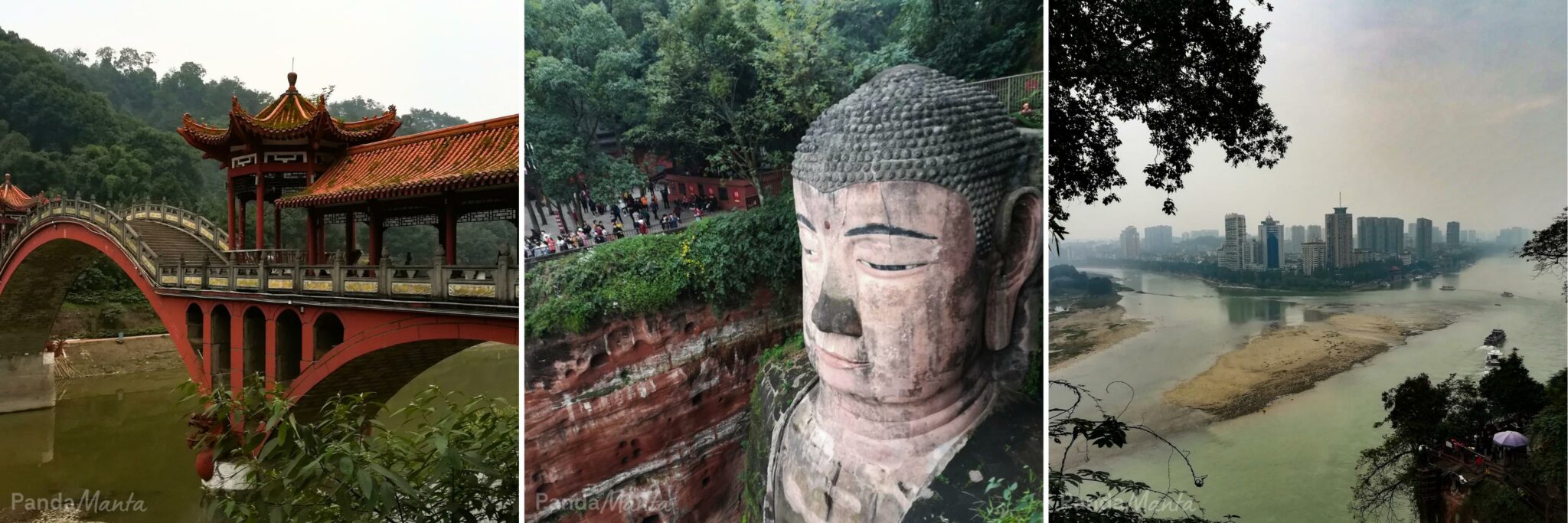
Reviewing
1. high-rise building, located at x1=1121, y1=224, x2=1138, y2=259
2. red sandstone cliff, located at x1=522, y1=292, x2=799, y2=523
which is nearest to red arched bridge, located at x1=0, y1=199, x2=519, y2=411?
red sandstone cliff, located at x1=522, y1=292, x2=799, y2=523

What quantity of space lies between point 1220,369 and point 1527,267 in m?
1.37

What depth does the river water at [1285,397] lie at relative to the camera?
12.5 ft

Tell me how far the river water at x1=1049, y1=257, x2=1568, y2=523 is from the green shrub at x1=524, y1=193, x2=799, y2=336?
180 cm

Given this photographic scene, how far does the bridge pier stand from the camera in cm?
1221

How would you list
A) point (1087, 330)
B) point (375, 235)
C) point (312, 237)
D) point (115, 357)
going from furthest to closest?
point (115, 357) → point (312, 237) → point (375, 235) → point (1087, 330)

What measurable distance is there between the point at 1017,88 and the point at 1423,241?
2467mm

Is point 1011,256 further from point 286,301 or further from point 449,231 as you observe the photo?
point 286,301

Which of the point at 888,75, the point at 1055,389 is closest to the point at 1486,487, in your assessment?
the point at 1055,389

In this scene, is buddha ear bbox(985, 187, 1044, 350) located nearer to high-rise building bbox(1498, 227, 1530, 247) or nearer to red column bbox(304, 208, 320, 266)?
high-rise building bbox(1498, 227, 1530, 247)

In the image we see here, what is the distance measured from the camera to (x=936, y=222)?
8.95 ft

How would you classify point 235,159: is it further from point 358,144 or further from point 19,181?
point 19,181

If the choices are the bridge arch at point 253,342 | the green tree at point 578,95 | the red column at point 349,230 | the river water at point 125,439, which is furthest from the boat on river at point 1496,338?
the bridge arch at point 253,342

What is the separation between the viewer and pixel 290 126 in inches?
260

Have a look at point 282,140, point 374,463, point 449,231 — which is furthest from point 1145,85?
point 282,140
